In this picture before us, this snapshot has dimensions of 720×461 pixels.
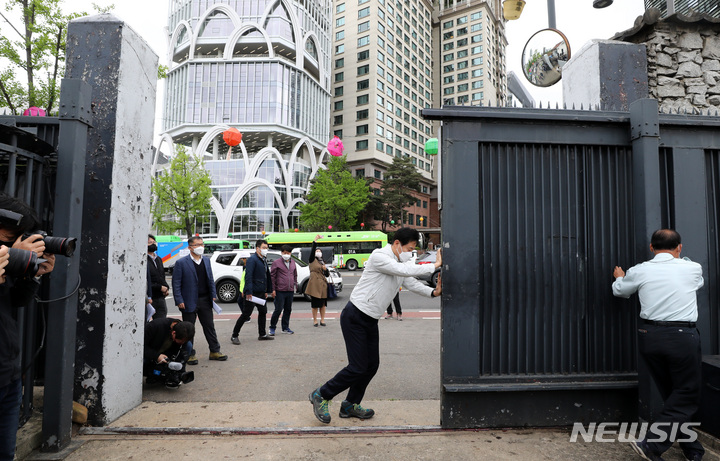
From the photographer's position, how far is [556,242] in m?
3.58

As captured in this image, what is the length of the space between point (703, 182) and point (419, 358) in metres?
3.97

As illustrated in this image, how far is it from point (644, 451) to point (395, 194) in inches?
1947

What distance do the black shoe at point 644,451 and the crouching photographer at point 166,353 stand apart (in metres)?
4.25

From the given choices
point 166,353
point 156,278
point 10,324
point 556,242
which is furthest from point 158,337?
point 556,242

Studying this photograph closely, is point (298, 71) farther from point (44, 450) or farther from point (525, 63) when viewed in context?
point (44, 450)

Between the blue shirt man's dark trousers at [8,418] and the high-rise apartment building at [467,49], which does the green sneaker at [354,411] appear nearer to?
the blue shirt man's dark trousers at [8,418]

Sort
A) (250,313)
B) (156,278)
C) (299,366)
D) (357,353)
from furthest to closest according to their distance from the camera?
(250,313) < (156,278) < (299,366) < (357,353)

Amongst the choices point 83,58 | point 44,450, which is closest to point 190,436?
point 44,450

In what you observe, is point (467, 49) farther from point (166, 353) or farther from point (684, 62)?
point (166, 353)

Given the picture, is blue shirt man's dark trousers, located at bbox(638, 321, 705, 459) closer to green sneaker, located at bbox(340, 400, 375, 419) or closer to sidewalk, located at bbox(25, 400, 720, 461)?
sidewalk, located at bbox(25, 400, 720, 461)

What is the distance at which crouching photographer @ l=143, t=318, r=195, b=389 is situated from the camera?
454 centimetres

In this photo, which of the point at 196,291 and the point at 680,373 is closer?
the point at 680,373

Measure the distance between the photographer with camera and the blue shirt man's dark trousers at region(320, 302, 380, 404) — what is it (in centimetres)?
218

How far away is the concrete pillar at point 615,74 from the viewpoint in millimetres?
4547
